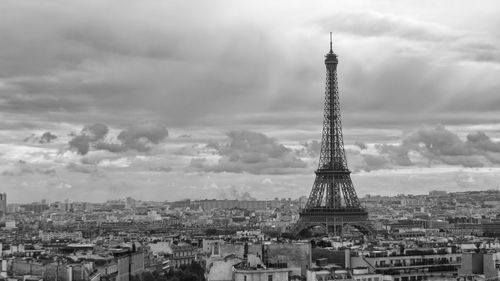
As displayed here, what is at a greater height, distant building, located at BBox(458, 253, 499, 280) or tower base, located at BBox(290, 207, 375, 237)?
tower base, located at BBox(290, 207, 375, 237)

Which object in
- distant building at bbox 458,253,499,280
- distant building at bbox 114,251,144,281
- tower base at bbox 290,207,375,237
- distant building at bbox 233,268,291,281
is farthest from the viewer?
tower base at bbox 290,207,375,237

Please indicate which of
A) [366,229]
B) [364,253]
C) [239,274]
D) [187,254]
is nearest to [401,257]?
[364,253]

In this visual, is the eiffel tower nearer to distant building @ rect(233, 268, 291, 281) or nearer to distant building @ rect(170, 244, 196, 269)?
distant building @ rect(170, 244, 196, 269)

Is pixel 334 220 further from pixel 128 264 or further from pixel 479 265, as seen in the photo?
pixel 479 265

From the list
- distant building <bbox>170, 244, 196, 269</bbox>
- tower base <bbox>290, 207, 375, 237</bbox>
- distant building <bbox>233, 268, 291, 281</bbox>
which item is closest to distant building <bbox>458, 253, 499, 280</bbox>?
distant building <bbox>233, 268, 291, 281</bbox>

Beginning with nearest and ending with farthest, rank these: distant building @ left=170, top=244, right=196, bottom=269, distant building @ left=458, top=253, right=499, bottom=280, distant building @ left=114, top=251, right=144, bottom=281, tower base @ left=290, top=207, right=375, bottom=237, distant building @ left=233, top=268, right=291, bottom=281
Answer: distant building @ left=233, top=268, right=291, bottom=281, distant building @ left=458, top=253, right=499, bottom=280, distant building @ left=114, top=251, right=144, bottom=281, distant building @ left=170, top=244, right=196, bottom=269, tower base @ left=290, top=207, right=375, bottom=237

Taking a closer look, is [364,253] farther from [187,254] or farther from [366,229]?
[366,229]

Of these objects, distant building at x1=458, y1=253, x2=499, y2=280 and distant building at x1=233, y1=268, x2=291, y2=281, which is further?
distant building at x1=458, y1=253, x2=499, y2=280

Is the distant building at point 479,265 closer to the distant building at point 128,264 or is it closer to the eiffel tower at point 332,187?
the distant building at point 128,264

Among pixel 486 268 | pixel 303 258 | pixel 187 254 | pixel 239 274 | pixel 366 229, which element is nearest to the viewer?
pixel 239 274
